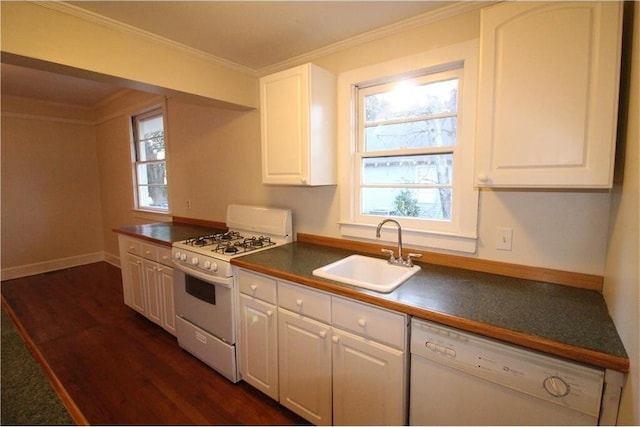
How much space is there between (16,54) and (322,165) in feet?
5.71

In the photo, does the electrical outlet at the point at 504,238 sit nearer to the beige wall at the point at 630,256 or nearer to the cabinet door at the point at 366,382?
the beige wall at the point at 630,256

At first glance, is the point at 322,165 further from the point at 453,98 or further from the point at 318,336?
the point at 318,336

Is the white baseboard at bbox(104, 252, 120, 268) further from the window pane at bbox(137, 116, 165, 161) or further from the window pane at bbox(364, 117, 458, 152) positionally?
the window pane at bbox(364, 117, 458, 152)

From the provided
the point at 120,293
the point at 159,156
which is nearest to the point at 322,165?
the point at 159,156

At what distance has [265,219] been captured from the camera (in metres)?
2.56

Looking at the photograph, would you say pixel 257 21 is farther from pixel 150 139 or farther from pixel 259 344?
pixel 150 139

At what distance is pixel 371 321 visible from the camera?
1.37 m

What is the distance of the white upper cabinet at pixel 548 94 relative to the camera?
1.07 meters

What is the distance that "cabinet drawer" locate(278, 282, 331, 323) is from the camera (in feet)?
5.04

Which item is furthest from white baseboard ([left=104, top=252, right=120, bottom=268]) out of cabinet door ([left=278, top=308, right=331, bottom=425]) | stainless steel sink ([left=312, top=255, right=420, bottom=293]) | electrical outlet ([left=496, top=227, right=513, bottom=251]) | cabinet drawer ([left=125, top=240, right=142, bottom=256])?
electrical outlet ([left=496, top=227, right=513, bottom=251])

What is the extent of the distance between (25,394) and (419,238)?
2435mm

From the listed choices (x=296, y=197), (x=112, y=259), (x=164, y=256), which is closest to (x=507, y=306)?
(x=296, y=197)

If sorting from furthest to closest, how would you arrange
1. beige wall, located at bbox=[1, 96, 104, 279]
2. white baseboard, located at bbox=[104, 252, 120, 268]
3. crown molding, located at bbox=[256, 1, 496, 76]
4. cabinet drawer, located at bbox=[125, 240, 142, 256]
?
white baseboard, located at bbox=[104, 252, 120, 268] → beige wall, located at bbox=[1, 96, 104, 279] → cabinet drawer, located at bbox=[125, 240, 142, 256] → crown molding, located at bbox=[256, 1, 496, 76]

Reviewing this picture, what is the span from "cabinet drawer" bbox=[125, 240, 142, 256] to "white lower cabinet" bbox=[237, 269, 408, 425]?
151cm
